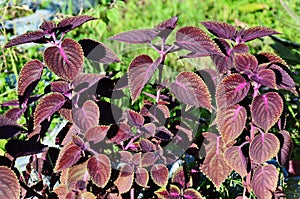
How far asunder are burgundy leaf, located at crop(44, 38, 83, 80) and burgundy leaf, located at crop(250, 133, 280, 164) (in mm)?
516

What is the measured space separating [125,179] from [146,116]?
192 mm

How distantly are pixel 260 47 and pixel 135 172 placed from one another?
244cm

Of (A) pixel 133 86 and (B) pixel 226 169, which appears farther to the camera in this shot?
(B) pixel 226 169

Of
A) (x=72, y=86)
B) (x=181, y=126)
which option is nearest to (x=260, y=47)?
(x=181, y=126)

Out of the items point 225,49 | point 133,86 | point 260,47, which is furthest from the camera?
point 260,47

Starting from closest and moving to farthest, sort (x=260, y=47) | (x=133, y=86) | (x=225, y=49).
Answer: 1. (x=133, y=86)
2. (x=225, y=49)
3. (x=260, y=47)

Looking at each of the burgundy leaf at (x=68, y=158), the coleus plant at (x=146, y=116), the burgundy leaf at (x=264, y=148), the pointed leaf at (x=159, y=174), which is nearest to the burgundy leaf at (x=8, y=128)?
the coleus plant at (x=146, y=116)

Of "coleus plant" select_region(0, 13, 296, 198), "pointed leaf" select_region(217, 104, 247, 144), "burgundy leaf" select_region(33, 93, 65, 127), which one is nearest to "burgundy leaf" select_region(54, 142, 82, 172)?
"coleus plant" select_region(0, 13, 296, 198)

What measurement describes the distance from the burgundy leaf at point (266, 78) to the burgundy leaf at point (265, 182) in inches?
11.0

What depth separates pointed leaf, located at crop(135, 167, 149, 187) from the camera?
151 centimetres

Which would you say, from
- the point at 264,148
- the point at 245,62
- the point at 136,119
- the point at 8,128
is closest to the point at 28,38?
the point at 8,128

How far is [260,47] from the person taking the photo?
3771 mm

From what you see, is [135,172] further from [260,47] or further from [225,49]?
[260,47]

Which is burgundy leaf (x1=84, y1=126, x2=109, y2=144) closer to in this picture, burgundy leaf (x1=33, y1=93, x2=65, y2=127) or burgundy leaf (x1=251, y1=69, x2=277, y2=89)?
burgundy leaf (x1=33, y1=93, x2=65, y2=127)
